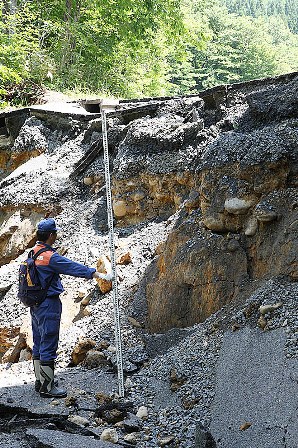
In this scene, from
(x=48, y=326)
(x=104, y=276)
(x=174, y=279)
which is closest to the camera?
(x=104, y=276)

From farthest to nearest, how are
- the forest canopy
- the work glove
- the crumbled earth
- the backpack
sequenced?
the forest canopy → the backpack → the work glove → the crumbled earth

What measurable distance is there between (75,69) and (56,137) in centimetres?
600

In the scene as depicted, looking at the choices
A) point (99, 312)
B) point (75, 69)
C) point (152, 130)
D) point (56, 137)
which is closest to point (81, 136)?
point (56, 137)

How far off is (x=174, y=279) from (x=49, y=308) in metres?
1.49

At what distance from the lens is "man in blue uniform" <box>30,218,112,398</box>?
4.48 metres

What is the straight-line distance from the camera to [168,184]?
7.19 meters

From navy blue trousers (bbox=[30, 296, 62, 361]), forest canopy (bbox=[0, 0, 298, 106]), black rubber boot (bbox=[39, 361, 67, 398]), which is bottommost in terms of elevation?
black rubber boot (bbox=[39, 361, 67, 398])

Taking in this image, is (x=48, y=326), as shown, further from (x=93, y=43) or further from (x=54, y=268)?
(x=93, y=43)

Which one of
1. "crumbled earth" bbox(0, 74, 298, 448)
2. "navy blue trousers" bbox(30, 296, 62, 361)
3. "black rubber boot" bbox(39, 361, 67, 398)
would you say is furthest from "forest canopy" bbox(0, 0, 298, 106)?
"black rubber boot" bbox(39, 361, 67, 398)

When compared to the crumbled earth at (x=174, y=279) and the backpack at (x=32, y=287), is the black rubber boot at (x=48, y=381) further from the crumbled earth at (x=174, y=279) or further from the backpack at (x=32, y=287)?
the backpack at (x=32, y=287)

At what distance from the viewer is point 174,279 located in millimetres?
5594

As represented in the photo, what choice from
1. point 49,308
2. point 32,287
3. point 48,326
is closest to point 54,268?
point 32,287

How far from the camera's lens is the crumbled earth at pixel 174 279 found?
144 inches

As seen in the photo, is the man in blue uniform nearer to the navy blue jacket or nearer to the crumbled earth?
the navy blue jacket
